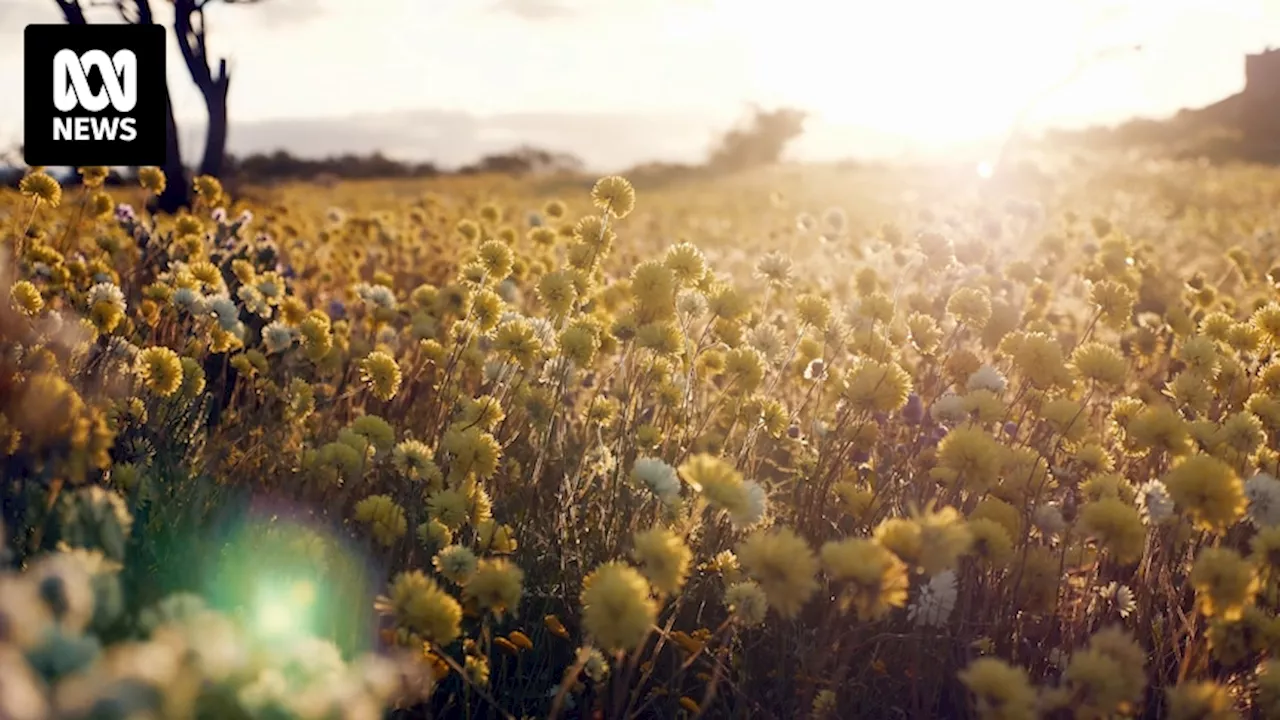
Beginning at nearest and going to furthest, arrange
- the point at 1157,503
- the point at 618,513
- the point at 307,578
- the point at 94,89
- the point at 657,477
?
the point at 307,578
the point at 657,477
the point at 1157,503
the point at 618,513
the point at 94,89

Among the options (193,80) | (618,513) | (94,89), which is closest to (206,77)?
(193,80)

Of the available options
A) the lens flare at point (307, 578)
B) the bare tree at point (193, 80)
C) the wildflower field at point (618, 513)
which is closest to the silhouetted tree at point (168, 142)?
the bare tree at point (193, 80)

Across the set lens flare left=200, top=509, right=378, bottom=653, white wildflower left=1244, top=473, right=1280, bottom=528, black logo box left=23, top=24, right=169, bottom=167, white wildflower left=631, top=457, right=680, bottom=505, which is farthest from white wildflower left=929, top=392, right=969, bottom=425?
black logo box left=23, top=24, right=169, bottom=167

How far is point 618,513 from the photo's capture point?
11.2ft

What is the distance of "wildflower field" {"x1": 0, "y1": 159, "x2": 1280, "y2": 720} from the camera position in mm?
1789

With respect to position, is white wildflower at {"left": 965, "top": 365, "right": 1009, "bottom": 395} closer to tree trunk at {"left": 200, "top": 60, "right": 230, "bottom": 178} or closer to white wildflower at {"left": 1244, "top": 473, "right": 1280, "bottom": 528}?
white wildflower at {"left": 1244, "top": 473, "right": 1280, "bottom": 528}

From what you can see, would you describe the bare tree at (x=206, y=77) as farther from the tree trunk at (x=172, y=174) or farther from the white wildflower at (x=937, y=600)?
the white wildflower at (x=937, y=600)

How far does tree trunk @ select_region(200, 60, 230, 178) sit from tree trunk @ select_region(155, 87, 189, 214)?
0.42m

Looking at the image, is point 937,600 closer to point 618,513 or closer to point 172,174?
point 618,513

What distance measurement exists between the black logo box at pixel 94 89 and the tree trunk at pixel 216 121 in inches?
42.4

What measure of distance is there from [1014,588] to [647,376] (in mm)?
1384

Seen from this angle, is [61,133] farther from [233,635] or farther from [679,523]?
[233,635]

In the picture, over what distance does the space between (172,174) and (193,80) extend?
119cm

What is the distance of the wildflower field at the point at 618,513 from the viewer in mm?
1789
